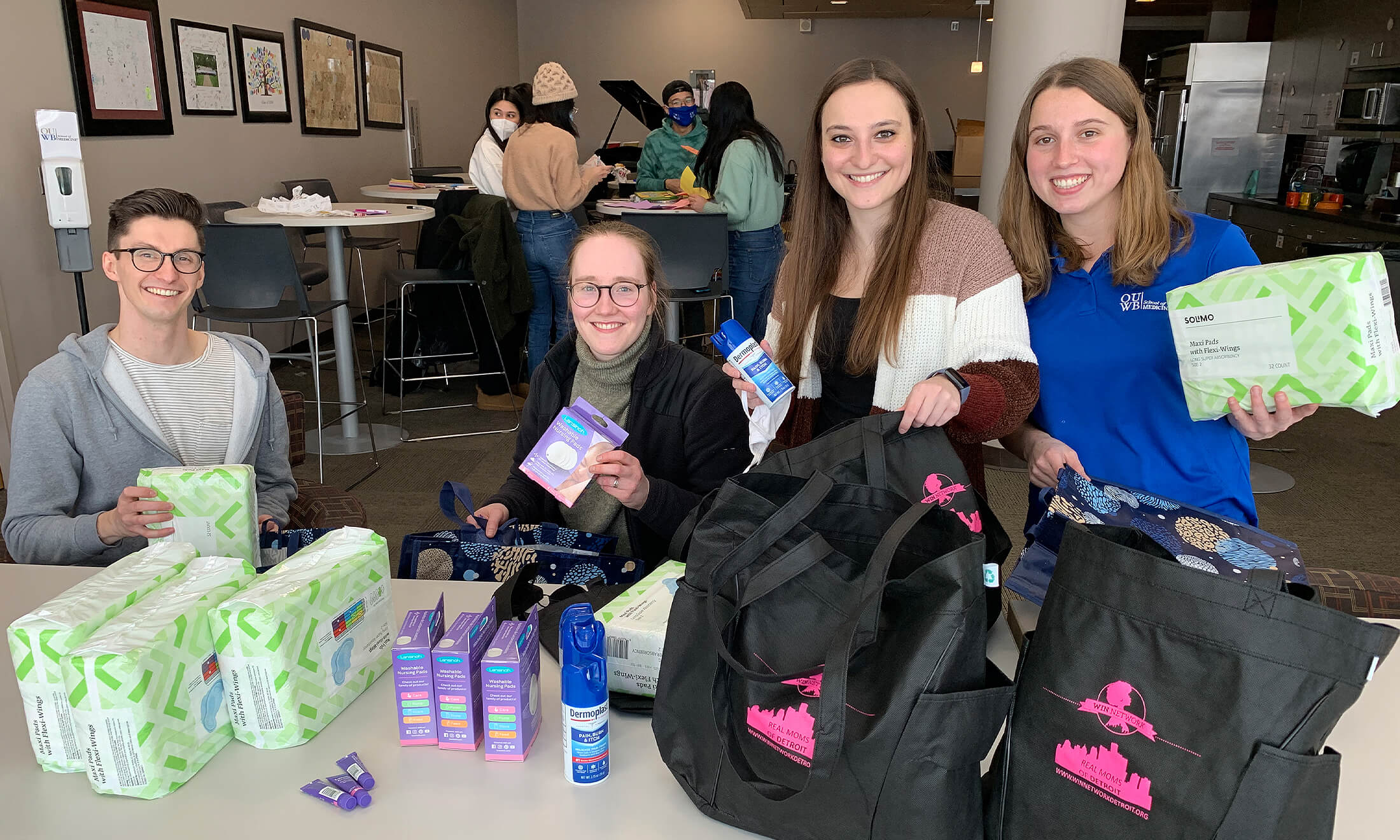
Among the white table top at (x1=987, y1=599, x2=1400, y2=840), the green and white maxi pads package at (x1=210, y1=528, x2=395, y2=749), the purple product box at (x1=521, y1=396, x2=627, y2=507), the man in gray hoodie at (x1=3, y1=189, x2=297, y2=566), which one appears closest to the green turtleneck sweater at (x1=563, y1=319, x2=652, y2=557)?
the purple product box at (x1=521, y1=396, x2=627, y2=507)

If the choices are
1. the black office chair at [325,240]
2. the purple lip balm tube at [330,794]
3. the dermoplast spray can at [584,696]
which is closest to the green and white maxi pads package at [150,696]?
the purple lip balm tube at [330,794]

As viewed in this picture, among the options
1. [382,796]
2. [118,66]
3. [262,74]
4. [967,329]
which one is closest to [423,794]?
[382,796]

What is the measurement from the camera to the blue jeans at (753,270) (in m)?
5.47

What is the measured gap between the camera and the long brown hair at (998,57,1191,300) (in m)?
1.62

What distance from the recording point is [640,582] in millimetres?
1363

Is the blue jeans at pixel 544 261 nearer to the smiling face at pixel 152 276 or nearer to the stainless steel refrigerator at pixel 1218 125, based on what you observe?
the smiling face at pixel 152 276

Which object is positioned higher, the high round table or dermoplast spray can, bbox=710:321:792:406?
dermoplast spray can, bbox=710:321:792:406

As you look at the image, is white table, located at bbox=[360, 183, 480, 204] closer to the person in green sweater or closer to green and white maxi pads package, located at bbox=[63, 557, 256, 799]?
the person in green sweater

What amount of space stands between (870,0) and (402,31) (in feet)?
15.1

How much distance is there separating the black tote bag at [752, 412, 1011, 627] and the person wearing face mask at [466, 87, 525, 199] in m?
4.37

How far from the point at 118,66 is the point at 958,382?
5.05 metres

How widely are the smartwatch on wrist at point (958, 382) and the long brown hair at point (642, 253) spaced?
754mm

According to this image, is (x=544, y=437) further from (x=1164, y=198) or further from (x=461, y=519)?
(x=1164, y=198)

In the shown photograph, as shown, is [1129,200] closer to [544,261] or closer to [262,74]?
[544,261]
